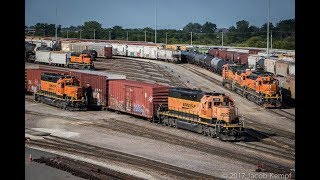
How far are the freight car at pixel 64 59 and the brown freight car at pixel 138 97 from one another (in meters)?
30.1

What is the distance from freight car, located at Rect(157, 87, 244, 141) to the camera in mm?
28922

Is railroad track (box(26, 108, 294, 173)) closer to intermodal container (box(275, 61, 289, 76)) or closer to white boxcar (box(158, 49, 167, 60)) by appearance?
intermodal container (box(275, 61, 289, 76))

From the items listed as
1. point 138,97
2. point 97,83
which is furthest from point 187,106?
point 97,83

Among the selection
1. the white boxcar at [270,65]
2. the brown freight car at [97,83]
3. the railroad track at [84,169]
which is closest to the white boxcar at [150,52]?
the white boxcar at [270,65]

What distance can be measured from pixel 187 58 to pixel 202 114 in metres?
54.8

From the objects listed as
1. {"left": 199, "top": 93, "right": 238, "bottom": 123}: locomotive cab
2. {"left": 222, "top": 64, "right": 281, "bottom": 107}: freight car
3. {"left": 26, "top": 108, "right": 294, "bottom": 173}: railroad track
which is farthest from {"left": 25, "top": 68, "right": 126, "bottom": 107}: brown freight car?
{"left": 222, "top": 64, "right": 281, "bottom": 107}: freight car

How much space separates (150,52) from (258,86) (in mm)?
50955

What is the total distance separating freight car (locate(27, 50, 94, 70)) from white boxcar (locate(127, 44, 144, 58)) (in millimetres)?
23665

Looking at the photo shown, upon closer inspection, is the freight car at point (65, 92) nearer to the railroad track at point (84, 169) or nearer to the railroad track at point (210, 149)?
the railroad track at point (210, 149)

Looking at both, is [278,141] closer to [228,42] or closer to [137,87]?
[137,87]

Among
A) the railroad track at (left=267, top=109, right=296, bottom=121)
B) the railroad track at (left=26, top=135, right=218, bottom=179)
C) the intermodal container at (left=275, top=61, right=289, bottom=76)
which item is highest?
the intermodal container at (left=275, top=61, right=289, bottom=76)

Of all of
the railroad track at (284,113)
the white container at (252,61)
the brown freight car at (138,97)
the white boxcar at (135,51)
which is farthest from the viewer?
the white boxcar at (135,51)

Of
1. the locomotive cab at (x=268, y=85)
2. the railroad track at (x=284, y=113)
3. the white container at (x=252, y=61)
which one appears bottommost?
the railroad track at (x=284, y=113)

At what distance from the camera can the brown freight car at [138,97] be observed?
34.3 meters
